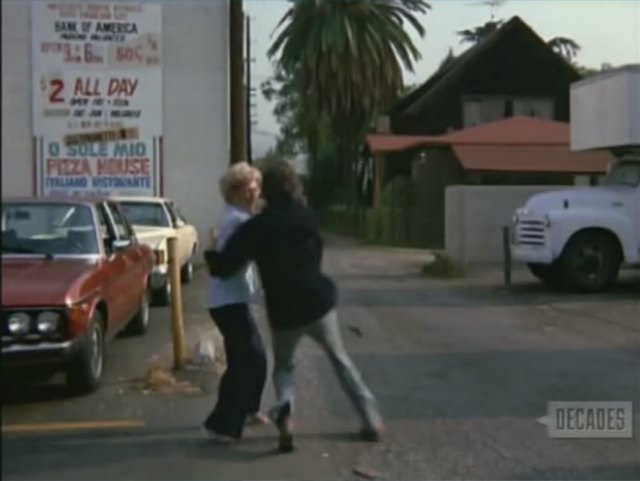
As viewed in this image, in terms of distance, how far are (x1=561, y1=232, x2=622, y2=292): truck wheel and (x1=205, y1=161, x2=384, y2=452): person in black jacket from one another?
1036 cm

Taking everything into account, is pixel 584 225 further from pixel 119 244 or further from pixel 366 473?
pixel 366 473

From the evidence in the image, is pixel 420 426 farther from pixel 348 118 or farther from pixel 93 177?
pixel 348 118

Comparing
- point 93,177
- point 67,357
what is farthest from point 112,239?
point 93,177

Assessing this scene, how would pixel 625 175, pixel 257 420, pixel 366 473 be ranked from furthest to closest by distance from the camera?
1. pixel 625 175
2. pixel 257 420
3. pixel 366 473

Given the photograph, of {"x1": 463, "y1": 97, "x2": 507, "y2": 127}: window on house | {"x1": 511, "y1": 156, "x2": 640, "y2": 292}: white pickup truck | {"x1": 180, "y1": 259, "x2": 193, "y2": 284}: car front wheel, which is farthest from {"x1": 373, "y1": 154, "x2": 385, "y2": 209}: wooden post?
{"x1": 511, "y1": 156, "x2": 640, "y2": 292}: white pickup truck

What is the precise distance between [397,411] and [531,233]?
9.31 m

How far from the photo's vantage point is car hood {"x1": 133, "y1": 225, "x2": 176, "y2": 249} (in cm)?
1470

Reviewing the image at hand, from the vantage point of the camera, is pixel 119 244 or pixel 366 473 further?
pixel 119 244

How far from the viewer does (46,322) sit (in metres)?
7.66

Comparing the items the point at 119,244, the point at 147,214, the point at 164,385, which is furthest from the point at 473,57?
the point at 164,385

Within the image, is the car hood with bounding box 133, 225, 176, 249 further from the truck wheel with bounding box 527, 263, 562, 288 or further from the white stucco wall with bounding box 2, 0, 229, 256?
the truck wheel with bounding box 527, 263, 562, 288

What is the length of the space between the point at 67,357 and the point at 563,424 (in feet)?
→ 11.4

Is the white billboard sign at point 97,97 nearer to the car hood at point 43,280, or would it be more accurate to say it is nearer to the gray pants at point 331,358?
the car hood at point 43,280

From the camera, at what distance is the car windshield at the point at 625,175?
16.7 m
